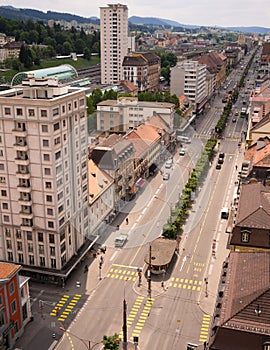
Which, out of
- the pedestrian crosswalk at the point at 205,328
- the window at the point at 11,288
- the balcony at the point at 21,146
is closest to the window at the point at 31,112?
the balcony at the point at 21,146

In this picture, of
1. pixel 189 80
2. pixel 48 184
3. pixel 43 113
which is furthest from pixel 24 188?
pixel 189 80

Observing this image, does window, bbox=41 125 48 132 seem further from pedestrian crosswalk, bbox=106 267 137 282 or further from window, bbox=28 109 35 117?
pedestrian crosswalk, bbox=106 267 137 282

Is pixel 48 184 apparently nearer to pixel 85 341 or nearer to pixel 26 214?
pixel 26 214

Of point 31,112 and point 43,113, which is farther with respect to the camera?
point 31,112

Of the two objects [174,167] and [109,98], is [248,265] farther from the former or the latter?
[109,98]

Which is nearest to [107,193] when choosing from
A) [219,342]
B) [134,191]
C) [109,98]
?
[134,191]

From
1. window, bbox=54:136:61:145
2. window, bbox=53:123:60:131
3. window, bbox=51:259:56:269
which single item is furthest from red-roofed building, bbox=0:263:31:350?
window, bbox=53:123:60:131

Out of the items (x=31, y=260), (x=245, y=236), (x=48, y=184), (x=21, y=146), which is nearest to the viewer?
(x=245, y=236)
